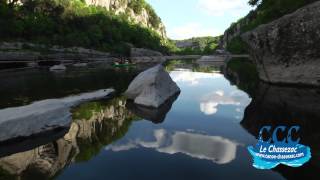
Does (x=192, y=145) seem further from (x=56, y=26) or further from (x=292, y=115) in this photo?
(x=56, y=26)

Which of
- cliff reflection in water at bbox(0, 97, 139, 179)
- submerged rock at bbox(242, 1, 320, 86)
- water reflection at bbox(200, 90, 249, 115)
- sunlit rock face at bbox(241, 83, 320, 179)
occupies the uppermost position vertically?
submerged rock at bbox(242, 1, 320, 86)

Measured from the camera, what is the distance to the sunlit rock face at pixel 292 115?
813cm

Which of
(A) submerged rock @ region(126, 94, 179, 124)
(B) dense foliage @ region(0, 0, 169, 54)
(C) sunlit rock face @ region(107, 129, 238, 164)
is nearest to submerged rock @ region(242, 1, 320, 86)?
(A) submerged rock @ region(126, 94, 179, 124)

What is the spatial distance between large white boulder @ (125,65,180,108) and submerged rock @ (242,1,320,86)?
25.2ft

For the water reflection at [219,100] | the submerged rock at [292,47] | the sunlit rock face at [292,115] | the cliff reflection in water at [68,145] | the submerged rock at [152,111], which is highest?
the submerged rock at [292,47]

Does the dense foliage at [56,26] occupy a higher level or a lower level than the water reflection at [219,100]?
higher

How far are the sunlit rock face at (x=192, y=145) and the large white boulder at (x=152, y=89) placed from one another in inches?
206

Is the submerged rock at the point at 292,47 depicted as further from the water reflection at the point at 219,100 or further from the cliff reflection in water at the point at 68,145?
the cliff reflection in water at the point at 68,145

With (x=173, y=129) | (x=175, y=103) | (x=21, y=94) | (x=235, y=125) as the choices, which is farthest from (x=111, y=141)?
(x=21, y=94)

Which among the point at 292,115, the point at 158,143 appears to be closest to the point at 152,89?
the point at 292,115

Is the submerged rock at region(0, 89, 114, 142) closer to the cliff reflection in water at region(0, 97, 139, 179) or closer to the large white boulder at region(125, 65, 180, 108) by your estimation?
the cliff reflection in water at region(0, 97, 139, 179)

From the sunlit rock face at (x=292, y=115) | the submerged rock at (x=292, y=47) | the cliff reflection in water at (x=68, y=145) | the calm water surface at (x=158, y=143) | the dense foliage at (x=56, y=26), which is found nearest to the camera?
the sunlit rock face at (x=292, y=115)

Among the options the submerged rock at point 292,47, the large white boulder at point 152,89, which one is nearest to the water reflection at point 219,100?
the large white boulder at point 152,89

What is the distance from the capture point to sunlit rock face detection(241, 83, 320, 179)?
320 inches
